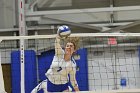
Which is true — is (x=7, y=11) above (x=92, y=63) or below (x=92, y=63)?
above

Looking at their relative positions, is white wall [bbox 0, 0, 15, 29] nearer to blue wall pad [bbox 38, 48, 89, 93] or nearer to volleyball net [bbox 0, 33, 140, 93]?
volleyball net [bbox 0, 33, 140, 93]

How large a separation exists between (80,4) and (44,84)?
13.2 feet

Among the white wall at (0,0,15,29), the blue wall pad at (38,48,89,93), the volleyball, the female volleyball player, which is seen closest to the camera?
the volleyball

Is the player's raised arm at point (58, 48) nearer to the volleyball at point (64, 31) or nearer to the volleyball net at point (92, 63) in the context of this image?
the volleyball at point (64, 31)

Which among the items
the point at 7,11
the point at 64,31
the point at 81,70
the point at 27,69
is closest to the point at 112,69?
the point at 81,70

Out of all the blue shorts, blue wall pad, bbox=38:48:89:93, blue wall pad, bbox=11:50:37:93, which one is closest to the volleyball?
the blue shorts

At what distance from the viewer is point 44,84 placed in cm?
443

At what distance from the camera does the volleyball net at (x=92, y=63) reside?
757 cm

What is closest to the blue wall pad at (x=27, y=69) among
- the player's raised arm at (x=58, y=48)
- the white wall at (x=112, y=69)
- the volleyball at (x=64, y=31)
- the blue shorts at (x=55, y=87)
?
the white wall at (x=112, y=69)

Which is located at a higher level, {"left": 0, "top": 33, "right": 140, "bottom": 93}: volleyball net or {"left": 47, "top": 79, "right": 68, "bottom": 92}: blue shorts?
{"left": 47, "top": 79, "right": 68, "bottom": 92}: blue shorts

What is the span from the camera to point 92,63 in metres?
7.91

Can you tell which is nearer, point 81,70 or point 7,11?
point 81,70

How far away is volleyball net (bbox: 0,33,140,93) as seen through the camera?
7570mm

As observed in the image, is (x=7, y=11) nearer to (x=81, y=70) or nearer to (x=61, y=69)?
(x=81, y=70)
